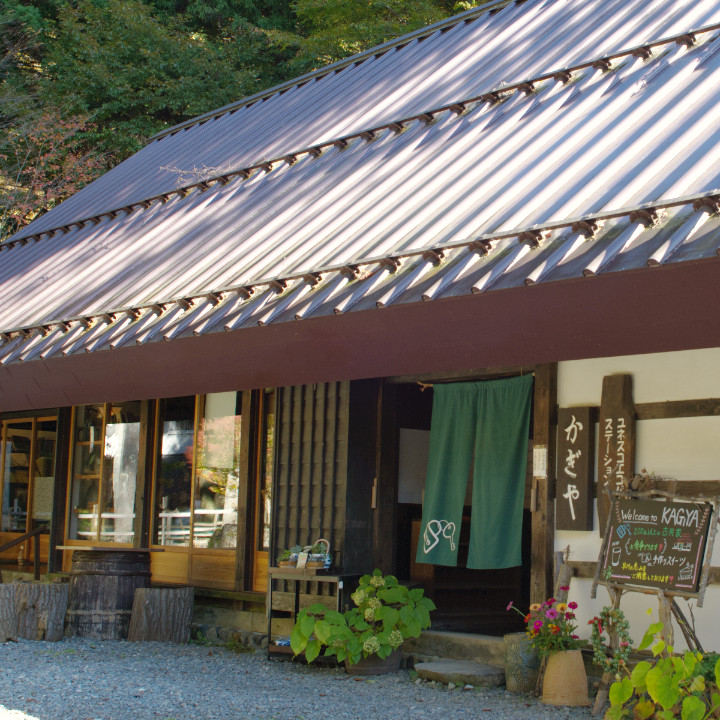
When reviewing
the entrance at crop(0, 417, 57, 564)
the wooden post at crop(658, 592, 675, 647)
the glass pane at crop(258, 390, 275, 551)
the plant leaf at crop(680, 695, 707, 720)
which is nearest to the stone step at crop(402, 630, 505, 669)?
the wooden post at crop(658, 592, 675, 647)

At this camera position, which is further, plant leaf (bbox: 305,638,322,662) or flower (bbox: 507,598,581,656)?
plant leaf (bbox: 305,638,322,662)

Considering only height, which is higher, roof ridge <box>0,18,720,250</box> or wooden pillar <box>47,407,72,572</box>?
roof ridge <box>0,18,720,250</box>

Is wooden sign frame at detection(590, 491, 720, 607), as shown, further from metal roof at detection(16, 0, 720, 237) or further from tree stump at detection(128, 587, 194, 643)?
tree stump at detection(128, 587, 194, 643)

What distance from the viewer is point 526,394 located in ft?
22.4

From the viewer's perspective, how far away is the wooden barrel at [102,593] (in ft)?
27.4

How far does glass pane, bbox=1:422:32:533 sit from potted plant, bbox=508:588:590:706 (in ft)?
26.8

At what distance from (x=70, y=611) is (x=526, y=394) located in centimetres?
470

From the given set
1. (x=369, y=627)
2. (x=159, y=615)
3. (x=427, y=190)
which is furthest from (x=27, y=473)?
(x=427, y=190)

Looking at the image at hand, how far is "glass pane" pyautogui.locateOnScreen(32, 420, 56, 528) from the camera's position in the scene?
11453mm

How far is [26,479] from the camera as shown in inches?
473

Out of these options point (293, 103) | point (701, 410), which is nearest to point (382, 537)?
point (701, 410)

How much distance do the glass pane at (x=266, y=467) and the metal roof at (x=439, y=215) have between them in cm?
200

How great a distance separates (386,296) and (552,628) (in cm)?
267

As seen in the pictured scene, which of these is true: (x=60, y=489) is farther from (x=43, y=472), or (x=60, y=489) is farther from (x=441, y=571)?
(x=441, y=571)
